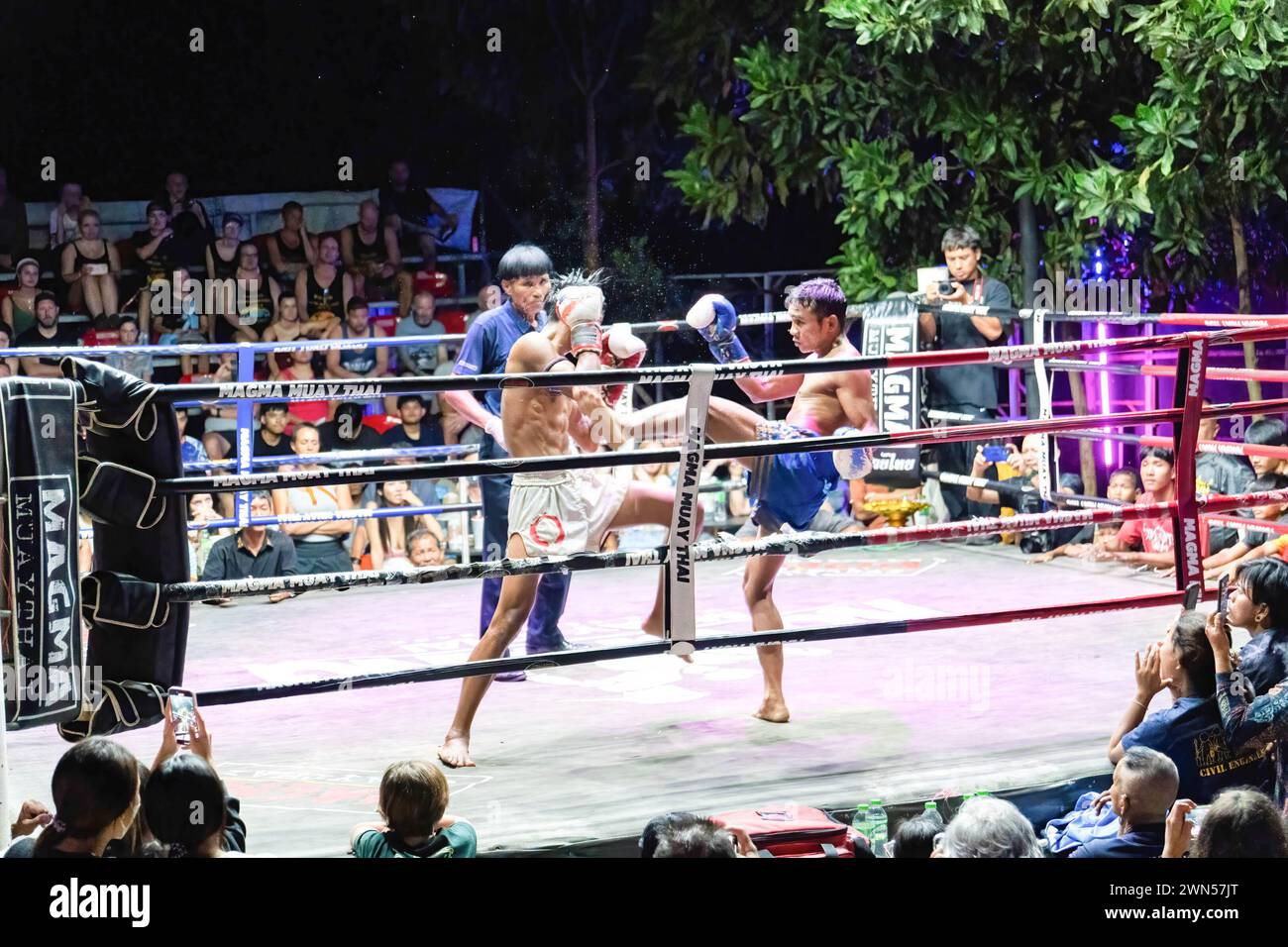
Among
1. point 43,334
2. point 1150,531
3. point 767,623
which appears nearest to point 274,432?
point 43,334

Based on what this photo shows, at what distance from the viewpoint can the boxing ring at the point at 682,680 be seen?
11.9 ft

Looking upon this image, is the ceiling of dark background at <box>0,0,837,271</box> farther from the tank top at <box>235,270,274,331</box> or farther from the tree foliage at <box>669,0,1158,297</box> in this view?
the tree foliage at <box>669,0,1158,297</box>

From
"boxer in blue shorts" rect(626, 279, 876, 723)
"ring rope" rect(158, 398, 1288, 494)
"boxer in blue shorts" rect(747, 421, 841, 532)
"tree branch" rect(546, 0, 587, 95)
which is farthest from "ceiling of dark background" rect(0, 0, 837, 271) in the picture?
"ring rope" rect(158, 398, 1288, 494)

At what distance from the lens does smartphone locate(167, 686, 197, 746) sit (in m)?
3.24

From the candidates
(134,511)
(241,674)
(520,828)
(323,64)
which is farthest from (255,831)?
(323,64)

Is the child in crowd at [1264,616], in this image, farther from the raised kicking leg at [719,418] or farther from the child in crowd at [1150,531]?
the child in crowd at [1150,531]

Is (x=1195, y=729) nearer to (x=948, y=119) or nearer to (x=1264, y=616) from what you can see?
(x=1264, y=616)

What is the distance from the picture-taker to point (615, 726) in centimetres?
456

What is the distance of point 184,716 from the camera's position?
10.6ft

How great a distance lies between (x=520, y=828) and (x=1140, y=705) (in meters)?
1.49

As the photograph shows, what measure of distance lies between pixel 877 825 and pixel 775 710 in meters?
Answer: 0.80

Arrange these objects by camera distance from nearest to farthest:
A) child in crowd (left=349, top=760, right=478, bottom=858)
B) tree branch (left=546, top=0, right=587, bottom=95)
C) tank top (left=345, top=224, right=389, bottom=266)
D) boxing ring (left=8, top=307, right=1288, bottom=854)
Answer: child in crowd (left=349, top=760, right=478, bottom=858), boxing ring (left=8, top=307, right=1288, bottom=854), tank top (left=345, top=224, right=389, bottom=266), tree branch (left=546, top=0, right=587, bottom=95)

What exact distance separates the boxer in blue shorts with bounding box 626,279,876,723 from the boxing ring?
0.28 meters

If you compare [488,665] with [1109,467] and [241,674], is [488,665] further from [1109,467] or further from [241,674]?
[1109,467]
